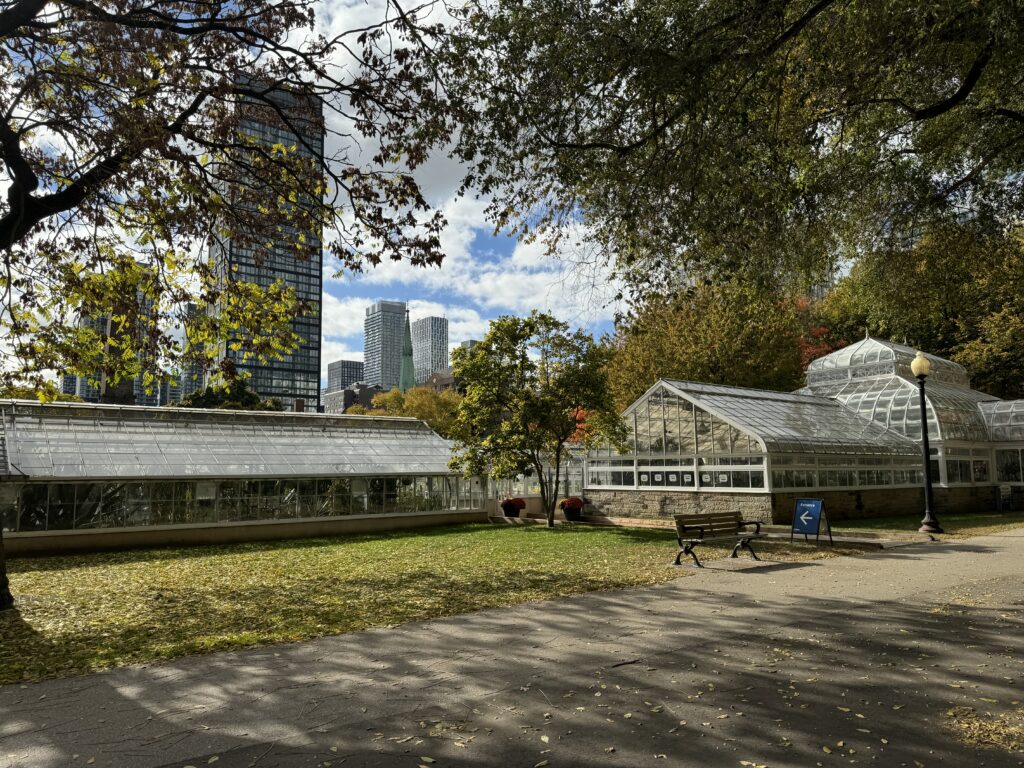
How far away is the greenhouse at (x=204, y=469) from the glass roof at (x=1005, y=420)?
Result: 74.4ft

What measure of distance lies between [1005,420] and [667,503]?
16736mm

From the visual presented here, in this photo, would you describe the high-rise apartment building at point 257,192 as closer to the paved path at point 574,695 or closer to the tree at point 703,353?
the paved path at point 574,695

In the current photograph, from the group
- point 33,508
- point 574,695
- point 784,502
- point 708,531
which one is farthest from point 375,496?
point 574,695

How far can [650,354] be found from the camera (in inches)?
1387

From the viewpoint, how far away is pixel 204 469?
21.0 metres

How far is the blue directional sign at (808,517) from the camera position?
15.9m

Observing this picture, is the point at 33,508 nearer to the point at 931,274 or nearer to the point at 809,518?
the point at 809,518

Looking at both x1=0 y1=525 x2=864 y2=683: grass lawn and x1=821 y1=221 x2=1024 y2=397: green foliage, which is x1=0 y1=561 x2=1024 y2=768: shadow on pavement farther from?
x1=821 y1=221 x2=1024 y2=397: green foliage

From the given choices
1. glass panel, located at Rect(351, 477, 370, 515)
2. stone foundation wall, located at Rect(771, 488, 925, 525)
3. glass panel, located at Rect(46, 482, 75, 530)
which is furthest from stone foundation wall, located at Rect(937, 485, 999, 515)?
glass panel, located at Rect(46, 482, 75, 530)

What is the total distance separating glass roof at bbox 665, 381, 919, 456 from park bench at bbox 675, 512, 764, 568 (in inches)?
326

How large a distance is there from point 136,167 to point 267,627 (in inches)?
250

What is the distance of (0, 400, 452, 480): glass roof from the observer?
19344 millimetres

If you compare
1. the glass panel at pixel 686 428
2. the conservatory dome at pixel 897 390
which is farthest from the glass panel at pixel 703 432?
the conservatory dome at pixel 897 390

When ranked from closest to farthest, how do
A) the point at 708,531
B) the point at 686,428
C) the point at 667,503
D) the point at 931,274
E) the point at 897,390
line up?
the point at 931,274
the point at 708,531
the point at 686,428
the point at 667,503
the point at 897,390
